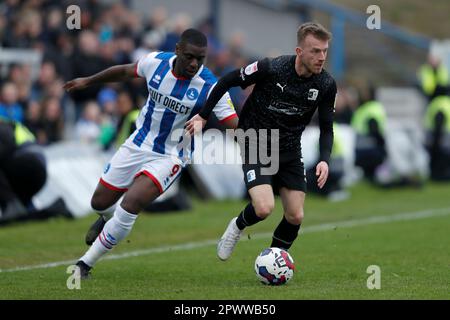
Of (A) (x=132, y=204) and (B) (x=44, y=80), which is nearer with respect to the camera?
(A) (x=132, y=204)

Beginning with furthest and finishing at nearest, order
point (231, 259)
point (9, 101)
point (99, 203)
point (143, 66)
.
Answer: point (9, 101) → point (231, 259) → point (99, 203) → point (143, 66)

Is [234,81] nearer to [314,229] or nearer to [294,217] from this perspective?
[294,217]

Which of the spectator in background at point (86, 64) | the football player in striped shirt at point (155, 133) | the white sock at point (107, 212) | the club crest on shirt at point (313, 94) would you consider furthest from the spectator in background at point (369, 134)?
the club crest on shirt at point (313, 94)

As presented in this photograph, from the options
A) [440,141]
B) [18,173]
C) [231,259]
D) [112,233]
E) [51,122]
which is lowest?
[440,141]

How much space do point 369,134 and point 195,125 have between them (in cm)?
1247

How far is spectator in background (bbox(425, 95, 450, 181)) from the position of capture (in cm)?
2220

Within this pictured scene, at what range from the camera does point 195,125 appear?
30.0 feet

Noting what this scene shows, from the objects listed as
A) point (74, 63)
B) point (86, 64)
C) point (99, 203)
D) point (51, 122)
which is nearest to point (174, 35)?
point (86, 64)

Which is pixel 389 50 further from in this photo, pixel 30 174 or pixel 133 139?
pixel 133 139

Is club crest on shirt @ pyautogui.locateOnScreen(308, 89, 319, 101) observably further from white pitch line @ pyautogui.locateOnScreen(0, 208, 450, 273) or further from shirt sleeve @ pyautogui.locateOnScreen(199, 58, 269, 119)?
white pitch line @ pyautogui.locateOnScreen(0, 208, 450, 273)

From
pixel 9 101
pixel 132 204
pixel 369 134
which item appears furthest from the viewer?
pixel 369 134

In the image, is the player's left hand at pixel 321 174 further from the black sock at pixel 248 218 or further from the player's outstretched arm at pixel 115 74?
the player's outstretched arm at pixel 115 74
